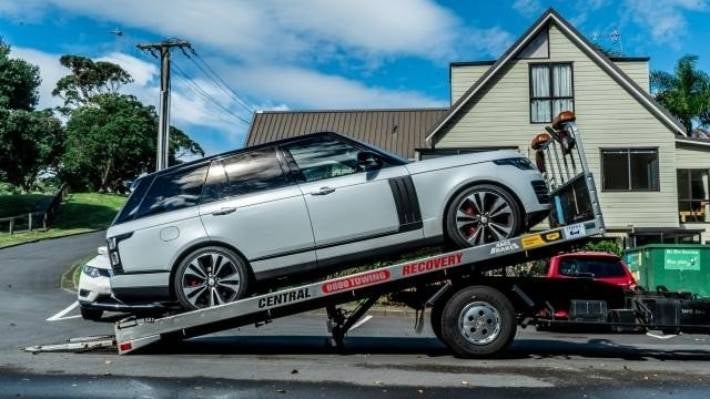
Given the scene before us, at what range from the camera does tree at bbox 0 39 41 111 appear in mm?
35438

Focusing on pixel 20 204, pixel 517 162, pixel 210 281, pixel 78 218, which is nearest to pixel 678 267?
pixel 517 162

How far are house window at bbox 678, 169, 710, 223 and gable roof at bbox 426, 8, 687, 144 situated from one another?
6.05 ft

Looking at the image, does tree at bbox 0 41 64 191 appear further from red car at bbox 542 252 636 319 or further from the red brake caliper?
the red brake caliper

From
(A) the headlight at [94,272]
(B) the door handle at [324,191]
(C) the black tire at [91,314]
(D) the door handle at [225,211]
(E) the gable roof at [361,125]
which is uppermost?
(E) the gable roof at [361,125]

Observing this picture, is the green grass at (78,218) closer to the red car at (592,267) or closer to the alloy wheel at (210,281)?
the red car at (592,267)

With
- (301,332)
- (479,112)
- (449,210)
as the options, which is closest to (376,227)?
(449,210)

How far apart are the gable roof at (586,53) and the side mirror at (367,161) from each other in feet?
57.4

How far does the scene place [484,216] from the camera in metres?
7.79

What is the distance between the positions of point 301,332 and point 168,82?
17.1 meters

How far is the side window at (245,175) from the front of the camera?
7871 mm

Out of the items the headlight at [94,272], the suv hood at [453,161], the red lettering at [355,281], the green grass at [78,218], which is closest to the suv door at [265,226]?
the red lettering at [355,281]

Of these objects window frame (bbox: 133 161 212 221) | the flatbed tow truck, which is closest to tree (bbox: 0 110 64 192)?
the flatbed tow truck

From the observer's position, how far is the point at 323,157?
7.96 metres

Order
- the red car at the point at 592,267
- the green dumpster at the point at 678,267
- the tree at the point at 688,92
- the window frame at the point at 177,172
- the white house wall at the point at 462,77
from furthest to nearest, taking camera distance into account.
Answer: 1. the tree at the point at 688,92
2. the white house wall at the point at 462,77
3. the green dumpster at the point at 678,267
4. the red car at the point at 592,267
5. the window frame at the point at 177,172
